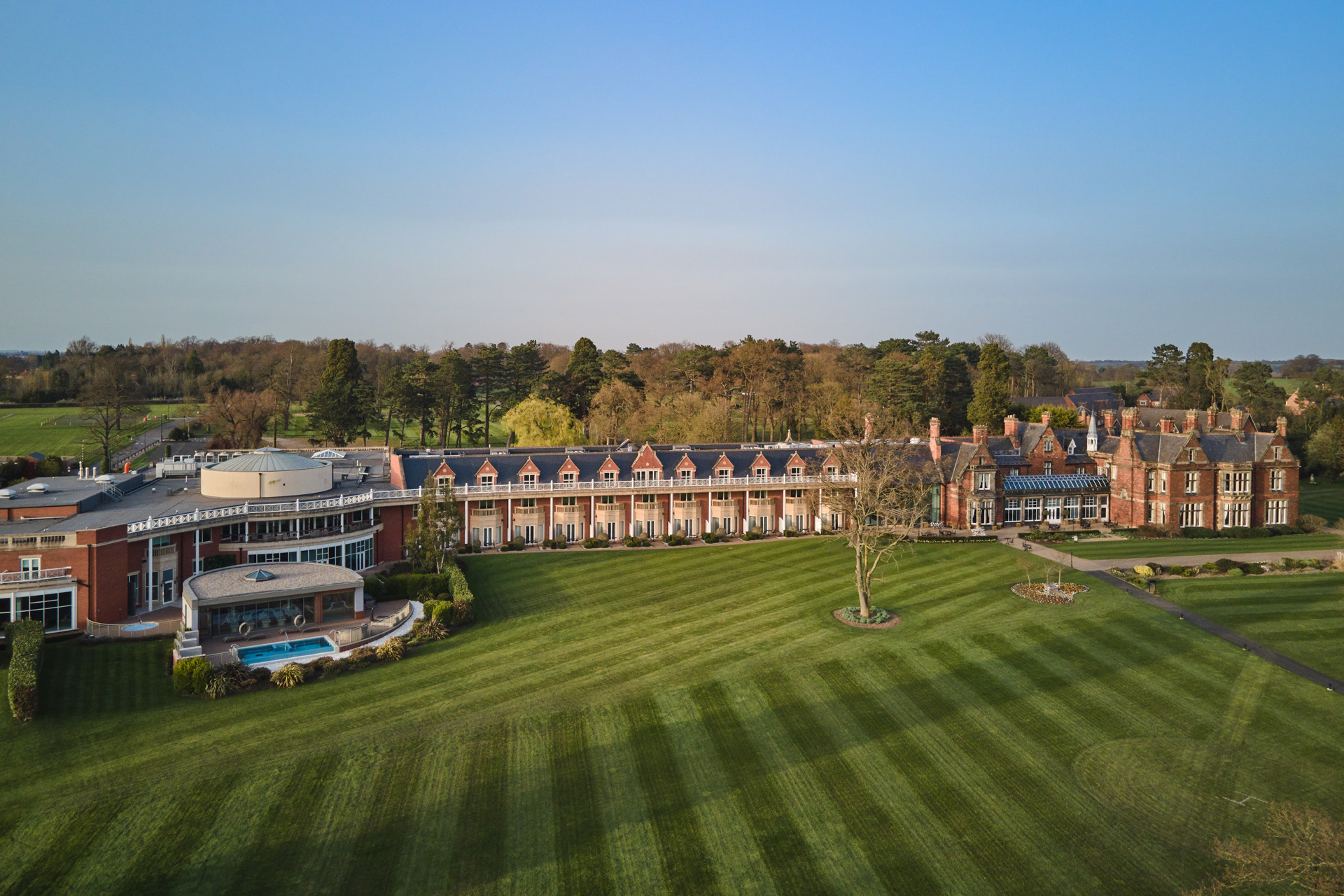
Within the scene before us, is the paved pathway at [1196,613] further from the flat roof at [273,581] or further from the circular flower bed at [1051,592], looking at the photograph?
the flat roof at [273,581]

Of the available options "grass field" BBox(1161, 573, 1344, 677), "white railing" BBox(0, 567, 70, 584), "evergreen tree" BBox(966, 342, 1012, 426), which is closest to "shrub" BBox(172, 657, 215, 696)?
"white railing" BBox(0, 567, 70, 584)

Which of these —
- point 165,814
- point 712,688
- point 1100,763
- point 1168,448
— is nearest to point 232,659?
point 165,814

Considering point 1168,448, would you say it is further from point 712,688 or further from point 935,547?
point 712,688

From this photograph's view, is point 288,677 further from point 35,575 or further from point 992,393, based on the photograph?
point 992,393

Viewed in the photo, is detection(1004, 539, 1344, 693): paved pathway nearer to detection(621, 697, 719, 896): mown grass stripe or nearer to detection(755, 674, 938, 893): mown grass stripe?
→ detection(755, 674, 938, 893): mown grass stripe

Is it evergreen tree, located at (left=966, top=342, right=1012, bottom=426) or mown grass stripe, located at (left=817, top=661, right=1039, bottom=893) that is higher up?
evergreen tree, located at (left=966, top=342, right=1012, bottom=426)

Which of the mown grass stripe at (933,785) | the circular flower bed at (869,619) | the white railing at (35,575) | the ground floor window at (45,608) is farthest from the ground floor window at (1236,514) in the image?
the white railing at (35,575)
